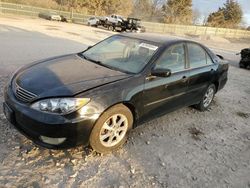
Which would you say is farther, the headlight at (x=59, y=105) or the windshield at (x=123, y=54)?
the windshield at (x=123, y=54)

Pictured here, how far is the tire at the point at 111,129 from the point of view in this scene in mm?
3160

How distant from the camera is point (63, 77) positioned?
3.34 metres

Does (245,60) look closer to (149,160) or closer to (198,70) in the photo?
(198,70)

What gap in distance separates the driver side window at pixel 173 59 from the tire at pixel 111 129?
959mm

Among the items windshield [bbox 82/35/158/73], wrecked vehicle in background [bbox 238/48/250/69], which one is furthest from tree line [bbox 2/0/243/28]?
windshield [bbox 82/35/158/73]

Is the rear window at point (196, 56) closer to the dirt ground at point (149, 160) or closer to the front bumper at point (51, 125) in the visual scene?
the dirt ground at point (149, 160)

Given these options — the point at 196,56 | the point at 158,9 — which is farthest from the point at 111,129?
the point at 158,9

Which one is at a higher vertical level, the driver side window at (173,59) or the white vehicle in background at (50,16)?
the driver side window at (173,59)

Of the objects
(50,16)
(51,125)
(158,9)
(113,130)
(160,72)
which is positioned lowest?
(50,16)

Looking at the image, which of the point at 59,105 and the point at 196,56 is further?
the point at 196,56

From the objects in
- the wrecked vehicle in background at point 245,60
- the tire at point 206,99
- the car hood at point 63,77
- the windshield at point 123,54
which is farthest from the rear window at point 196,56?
the wrecked vehicle in background at point 245,60

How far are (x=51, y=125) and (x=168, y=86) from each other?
194 centimetres

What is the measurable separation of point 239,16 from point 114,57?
68354 mm

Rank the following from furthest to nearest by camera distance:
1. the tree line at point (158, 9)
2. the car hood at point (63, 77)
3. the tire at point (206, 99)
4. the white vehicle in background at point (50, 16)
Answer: the tree line at point (158, 9) → the white vehicle in background at point (50, 16) → the tire at point (206, 99) → the car hood at point (63, 77)
